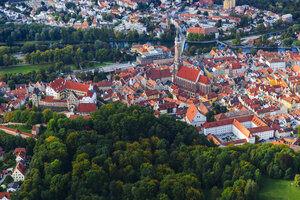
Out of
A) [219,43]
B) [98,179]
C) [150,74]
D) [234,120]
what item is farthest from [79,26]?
[98,179]

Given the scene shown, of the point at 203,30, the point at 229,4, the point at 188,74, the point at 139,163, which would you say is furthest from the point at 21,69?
the point at 229,4

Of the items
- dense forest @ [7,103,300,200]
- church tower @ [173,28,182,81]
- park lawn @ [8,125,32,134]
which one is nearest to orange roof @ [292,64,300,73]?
church tower @ [173,28,182,81]

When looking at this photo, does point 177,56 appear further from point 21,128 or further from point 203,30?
point 203,30

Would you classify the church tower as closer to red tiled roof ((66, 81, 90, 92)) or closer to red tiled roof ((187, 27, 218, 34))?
red tiled roof ((66, 81, 90, 92))

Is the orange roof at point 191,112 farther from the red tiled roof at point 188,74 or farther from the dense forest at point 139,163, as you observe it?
the red tiled roof at point 188,74

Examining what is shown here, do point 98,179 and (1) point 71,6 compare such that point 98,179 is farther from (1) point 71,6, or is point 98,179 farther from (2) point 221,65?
(1) point 71,6

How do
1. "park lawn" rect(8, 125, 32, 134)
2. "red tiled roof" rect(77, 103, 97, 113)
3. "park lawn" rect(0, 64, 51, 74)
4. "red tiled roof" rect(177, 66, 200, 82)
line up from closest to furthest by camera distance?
"park lawn" rect(8, 125, 32, 134) → "red tiled roof" rect(77, 103, 97, 113) → "red tiled roof" rect(177, 66, 200, 82) → "park lawn" rect(0, 64, 51, 74)
